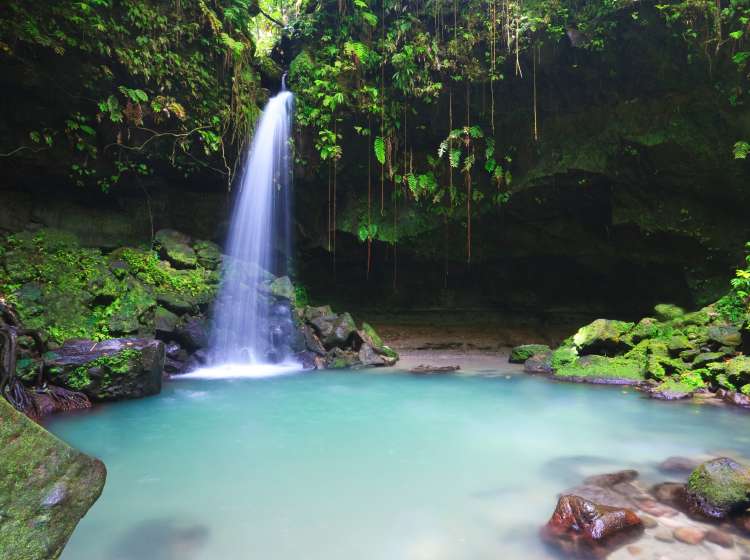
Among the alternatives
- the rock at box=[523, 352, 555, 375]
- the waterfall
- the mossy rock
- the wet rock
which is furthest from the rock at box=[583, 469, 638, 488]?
the waterfall

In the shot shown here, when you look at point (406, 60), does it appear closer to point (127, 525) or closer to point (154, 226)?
point (154, 226)

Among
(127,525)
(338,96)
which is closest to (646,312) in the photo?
(338,96)

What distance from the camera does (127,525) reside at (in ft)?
9.82

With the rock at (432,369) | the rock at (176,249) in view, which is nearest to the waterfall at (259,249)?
the rock at (176,249)

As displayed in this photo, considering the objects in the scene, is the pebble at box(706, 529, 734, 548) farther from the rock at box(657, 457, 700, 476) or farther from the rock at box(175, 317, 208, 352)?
the rock at box(175, 317, 208, 352)

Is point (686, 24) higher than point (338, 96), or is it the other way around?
point (686, 24)

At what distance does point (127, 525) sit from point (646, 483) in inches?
157

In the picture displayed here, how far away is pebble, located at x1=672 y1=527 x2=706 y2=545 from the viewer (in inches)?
105

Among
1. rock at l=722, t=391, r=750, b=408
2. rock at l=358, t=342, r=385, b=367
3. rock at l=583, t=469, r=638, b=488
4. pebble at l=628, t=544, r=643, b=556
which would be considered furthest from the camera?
rock at l=358, t=342, r=385, b=367

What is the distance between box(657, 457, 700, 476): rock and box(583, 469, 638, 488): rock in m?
0.37

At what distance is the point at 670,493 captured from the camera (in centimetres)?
339

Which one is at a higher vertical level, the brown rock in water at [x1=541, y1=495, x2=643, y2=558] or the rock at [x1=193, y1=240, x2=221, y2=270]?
the rock at [x1=193, y1=240, x2=221, y2=270]

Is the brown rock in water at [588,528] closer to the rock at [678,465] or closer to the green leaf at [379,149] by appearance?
the rock at [678,465]

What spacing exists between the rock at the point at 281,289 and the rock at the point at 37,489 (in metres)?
10.2
